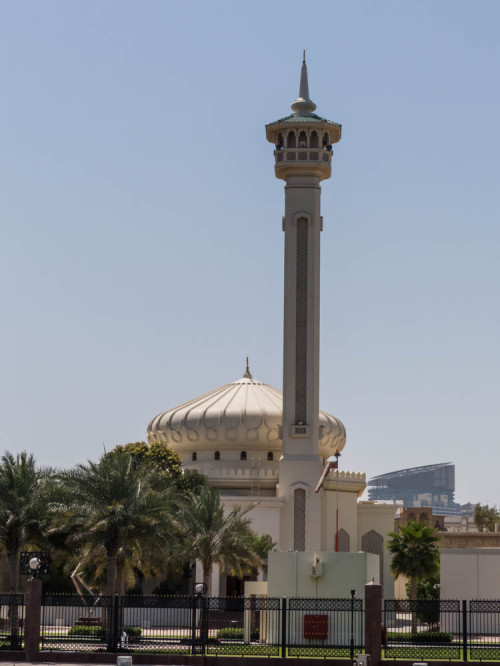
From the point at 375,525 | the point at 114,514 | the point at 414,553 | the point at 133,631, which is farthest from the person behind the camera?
the point at 375,525

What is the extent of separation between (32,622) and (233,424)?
34.3 meters

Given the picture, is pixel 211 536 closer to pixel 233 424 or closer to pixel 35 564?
pixel 35 564

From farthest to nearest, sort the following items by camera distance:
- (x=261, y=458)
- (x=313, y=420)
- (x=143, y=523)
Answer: (x=261, y=458)
(x=313, y=420)
(x=143, y=523)

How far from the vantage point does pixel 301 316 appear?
56.3 m

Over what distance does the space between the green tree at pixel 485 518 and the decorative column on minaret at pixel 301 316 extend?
49.6 m

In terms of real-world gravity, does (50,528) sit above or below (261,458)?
below

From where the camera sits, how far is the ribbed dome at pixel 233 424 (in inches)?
2501

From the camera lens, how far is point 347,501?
2352 inches

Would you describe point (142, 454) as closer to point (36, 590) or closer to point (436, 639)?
point (436, 639)

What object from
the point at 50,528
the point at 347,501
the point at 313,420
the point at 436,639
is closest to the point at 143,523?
the point at 50,528

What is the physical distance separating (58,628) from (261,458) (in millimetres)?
22021

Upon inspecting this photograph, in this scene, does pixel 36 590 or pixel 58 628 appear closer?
pixel 36 590

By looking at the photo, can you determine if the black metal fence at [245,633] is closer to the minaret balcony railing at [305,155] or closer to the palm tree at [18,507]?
the palm tree at [18,507]

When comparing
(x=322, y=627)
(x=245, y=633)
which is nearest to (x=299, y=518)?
(x=245, y=633)
